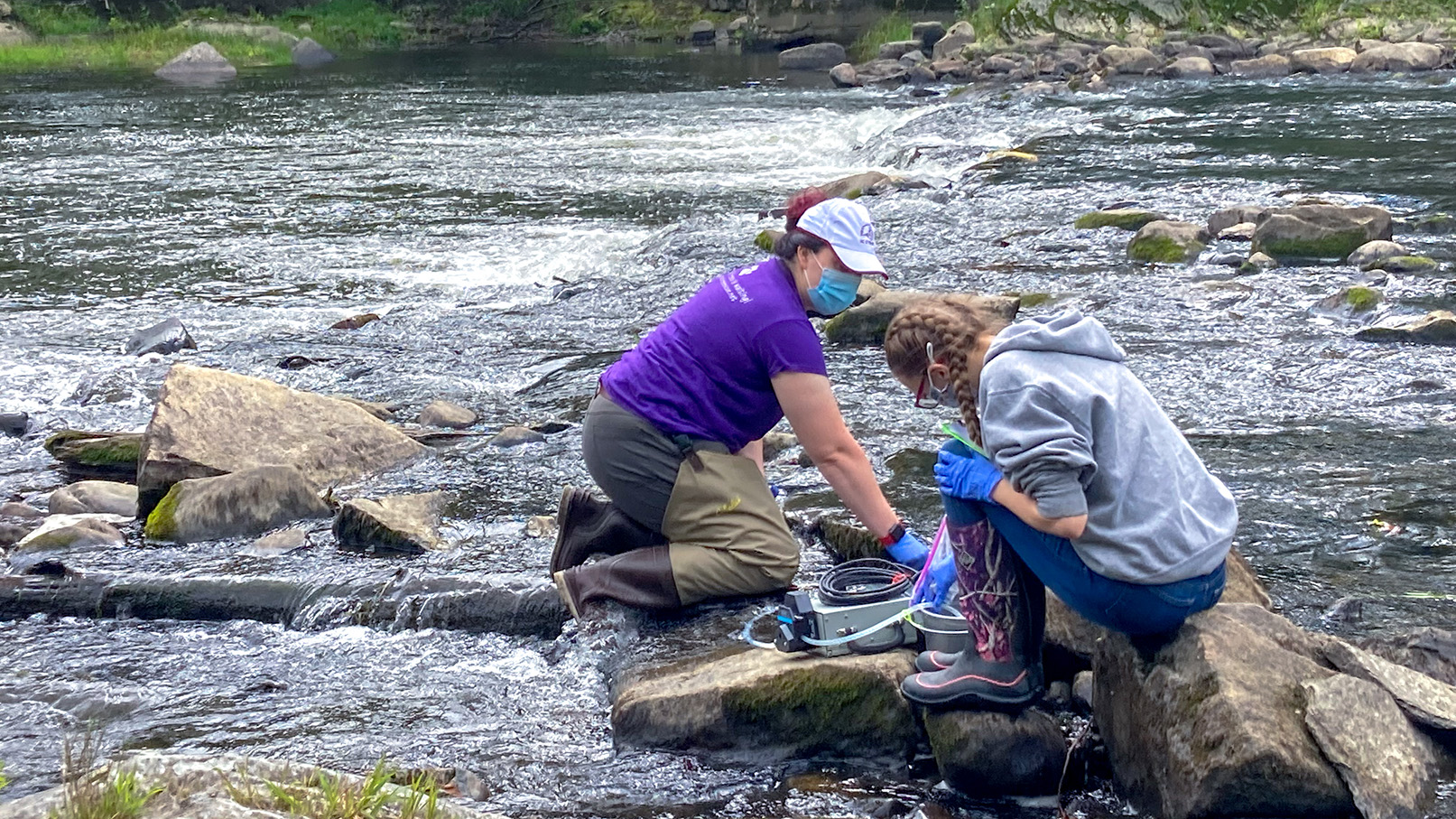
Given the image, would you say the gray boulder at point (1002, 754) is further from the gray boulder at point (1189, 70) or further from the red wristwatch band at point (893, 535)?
the gray boulder at point (1189, 70)

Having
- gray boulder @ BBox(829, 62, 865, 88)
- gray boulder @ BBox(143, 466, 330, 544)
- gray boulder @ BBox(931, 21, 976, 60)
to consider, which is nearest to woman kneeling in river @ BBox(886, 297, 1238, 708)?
gray boulder @ BBox(143, 466, 330, 544)

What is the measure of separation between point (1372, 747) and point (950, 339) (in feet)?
4.61

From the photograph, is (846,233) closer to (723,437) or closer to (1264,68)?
(723,437)

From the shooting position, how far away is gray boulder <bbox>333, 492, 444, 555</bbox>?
Answer: 6086mm

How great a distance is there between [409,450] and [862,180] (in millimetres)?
9231

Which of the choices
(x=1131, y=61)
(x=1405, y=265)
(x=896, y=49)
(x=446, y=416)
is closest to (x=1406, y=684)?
(x=446, y=416)

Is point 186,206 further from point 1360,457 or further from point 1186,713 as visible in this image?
point 1186,713

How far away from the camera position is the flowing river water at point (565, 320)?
4.67 m

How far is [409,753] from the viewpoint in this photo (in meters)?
4.35

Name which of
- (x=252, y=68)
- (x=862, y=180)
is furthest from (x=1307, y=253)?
(x=252, y=68)

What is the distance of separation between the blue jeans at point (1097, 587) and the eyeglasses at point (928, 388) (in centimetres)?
13

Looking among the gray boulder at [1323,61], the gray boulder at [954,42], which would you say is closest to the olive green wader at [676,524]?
the gray boulder at [1323,61]

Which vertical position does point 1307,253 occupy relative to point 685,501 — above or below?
below

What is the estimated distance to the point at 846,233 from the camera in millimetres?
4461
